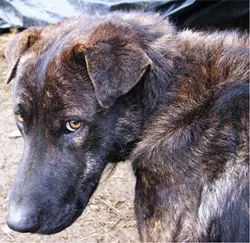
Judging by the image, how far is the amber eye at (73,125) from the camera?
3.13 m

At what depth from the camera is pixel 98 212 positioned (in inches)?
183

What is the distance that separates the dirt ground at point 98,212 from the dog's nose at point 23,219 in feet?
3.04

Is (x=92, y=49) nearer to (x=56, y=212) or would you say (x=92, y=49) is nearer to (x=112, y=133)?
(x=112, y=133)

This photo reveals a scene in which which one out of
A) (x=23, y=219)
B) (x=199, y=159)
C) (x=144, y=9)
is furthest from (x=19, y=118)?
(x=144, y=9)

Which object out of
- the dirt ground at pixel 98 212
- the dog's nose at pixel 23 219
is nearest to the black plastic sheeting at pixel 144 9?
the dirt ground at pixel 98 212

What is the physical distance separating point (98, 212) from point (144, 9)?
2214mm

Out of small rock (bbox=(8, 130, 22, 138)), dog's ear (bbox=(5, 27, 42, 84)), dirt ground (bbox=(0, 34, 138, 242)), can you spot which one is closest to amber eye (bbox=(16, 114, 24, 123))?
dog's ear (bbox=(5, 27, 42, 84))

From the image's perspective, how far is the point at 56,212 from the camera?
10.5ft

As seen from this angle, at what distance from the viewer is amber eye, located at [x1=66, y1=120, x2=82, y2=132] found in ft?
10.3

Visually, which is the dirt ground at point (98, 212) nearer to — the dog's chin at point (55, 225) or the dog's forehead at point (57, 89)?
the dog's chin at point (55, 225)

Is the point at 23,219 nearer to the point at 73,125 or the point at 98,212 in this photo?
the point at 73,125

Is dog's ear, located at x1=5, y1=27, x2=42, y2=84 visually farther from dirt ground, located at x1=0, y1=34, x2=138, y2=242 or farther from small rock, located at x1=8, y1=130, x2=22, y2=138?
small rock, located at x1=8, y1=130, x2=22, y2=138

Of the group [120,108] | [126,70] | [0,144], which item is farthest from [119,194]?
[126,70]

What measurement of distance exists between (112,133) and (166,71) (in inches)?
18.1
